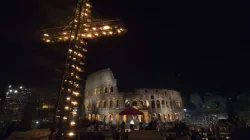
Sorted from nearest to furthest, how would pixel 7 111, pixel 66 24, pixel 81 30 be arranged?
pixel 81 30, pixel 66 24, pixel 7 111

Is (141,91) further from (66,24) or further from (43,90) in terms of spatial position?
(66,24)

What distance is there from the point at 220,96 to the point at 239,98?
842cm

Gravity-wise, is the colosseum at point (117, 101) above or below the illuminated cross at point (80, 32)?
below

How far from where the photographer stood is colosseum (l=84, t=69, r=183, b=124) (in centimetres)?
3259

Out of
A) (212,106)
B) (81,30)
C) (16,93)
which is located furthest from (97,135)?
(212,106)

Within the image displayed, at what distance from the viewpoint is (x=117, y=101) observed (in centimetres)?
3353

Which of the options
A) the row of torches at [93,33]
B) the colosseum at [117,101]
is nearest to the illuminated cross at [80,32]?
the row of torches at [93,33]

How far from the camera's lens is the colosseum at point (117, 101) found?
32594mm

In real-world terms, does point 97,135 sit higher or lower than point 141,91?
lower

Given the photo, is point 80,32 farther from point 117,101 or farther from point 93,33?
point 117,101

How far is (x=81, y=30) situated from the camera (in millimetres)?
6980

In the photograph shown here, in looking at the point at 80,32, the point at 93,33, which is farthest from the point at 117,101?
the point at 80,32

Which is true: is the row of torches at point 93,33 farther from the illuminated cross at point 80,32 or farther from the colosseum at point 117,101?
the colosseum at point 117,101

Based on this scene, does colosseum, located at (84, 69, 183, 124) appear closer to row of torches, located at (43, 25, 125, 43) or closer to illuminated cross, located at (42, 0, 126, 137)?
illuminated cross, located at (42, 0, 126, 137)
